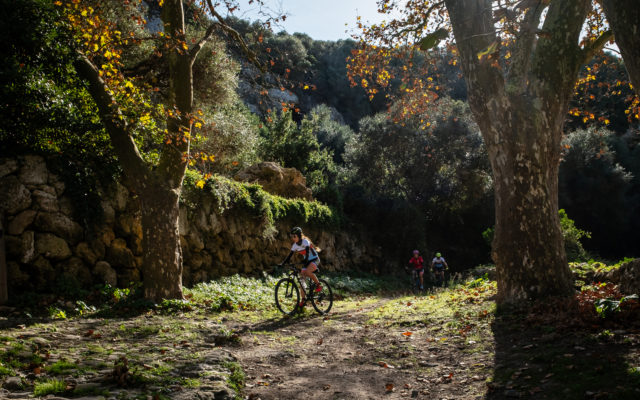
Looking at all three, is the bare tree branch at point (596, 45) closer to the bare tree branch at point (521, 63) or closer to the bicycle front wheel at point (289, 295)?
the bare tree branch at point (521, 63)

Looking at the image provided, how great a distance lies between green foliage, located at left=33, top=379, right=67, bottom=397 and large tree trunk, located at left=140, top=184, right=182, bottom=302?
4778mm

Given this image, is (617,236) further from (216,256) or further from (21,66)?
(21,66)

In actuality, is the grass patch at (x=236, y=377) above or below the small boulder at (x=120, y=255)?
below

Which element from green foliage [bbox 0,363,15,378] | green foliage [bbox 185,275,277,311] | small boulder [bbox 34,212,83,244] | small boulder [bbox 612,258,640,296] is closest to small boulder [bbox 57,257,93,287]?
small boulder [bbox 34,212,83,244]

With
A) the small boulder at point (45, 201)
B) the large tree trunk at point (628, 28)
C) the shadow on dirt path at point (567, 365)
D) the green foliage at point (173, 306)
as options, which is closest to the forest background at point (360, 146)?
the small boulder at point (45, 201)

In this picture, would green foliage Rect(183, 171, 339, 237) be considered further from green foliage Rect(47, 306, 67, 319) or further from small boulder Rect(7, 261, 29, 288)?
green foliage Rect(47, 306, 67, 319)

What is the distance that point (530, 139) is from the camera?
681cm

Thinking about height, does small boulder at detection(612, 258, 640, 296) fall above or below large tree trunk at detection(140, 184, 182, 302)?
below

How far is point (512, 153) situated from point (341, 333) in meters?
4.51

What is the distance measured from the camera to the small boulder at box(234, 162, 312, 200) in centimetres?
1722

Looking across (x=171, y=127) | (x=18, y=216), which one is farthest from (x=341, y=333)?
(x=18, y=216)

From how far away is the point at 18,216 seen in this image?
289 inches

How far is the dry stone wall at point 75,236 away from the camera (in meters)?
7.29

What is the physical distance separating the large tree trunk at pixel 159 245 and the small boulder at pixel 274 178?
27.4 feet
